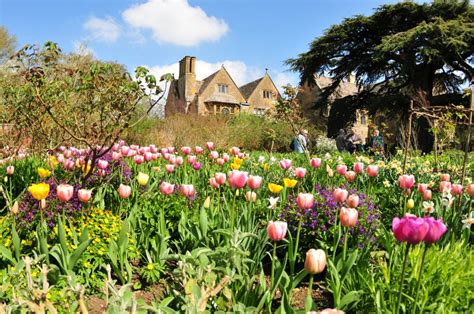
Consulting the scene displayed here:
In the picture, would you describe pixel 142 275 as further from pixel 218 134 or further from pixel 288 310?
pixel 218 134

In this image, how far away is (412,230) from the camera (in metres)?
1.58

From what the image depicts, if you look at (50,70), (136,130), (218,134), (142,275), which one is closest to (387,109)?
(218,134)

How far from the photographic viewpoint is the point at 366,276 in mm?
2387

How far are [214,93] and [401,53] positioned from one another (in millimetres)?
21509

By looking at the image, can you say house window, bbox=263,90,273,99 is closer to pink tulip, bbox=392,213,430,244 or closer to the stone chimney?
the stone chimney

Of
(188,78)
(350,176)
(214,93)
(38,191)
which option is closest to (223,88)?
(214,93)

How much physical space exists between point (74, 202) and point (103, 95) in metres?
1.41

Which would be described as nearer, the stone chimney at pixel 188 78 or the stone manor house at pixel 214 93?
the stone manor house at pixel 214 93

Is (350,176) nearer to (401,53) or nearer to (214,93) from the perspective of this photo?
(401,53)

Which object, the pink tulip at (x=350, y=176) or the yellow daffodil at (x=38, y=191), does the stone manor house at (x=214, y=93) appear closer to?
the pink tulip at (x=350, y=176)

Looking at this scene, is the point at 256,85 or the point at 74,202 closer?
the point at 74,202

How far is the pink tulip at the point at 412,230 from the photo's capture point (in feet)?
5.12

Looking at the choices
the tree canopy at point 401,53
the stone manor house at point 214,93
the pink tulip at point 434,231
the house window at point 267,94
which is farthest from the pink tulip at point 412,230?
the house window at point 267,94

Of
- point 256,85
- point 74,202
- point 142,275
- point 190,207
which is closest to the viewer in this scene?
point 142,275
